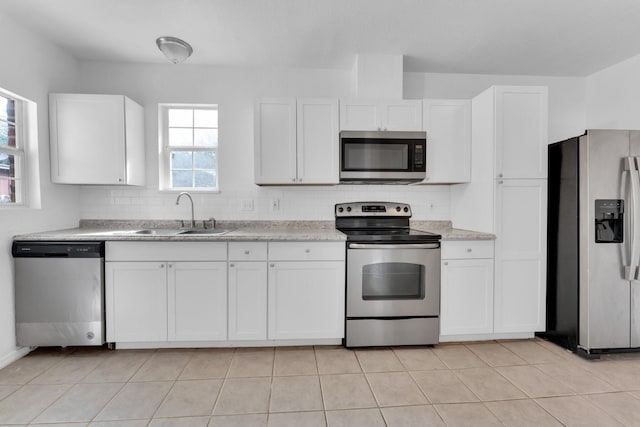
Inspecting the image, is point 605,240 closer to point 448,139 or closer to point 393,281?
point 448,139

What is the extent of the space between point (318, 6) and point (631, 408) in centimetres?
320

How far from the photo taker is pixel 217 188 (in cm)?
329

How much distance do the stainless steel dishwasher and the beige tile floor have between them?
0.20 m

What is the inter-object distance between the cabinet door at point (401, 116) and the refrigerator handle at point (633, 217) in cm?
157

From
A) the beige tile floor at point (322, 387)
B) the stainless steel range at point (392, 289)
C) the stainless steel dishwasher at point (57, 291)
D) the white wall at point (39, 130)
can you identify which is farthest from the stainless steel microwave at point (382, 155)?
the white wall at point (39, 130)

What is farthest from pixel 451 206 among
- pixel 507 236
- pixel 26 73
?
pixel 26 73

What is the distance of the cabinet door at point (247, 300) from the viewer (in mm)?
2551

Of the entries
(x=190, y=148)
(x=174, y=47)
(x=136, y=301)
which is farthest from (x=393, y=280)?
(x=174, y=47)

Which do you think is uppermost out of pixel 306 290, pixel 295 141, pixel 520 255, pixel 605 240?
pixel 295 141

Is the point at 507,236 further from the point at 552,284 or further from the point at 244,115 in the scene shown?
the point at 244,115

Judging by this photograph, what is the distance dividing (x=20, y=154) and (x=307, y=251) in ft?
8.05

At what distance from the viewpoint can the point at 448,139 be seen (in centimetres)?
299

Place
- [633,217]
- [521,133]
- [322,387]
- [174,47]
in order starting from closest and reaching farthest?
[322,387], [633,217], [174,47], [521,133]

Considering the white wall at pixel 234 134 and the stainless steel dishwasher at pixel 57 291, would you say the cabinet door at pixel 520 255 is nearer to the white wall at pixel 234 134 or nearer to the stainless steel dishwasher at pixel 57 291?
the white wall at pixel 234 134
